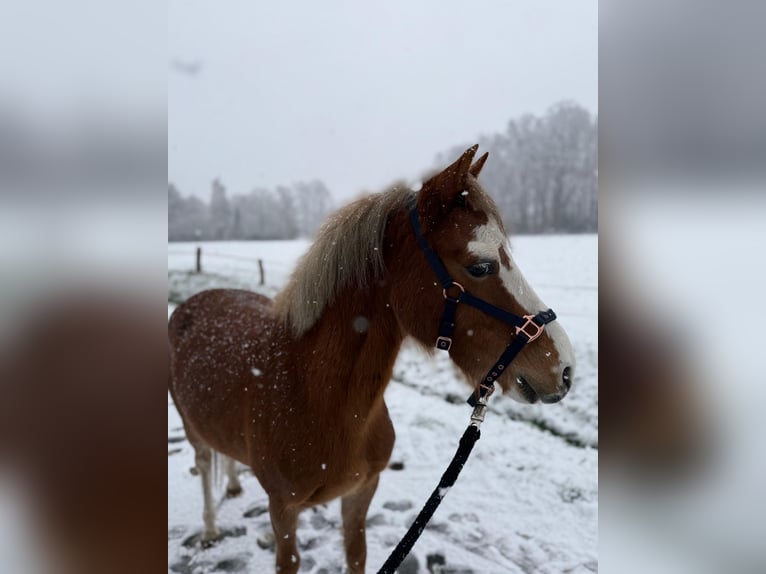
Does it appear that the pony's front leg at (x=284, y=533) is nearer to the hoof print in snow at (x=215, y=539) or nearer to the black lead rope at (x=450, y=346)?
the black lead rope at (x=450, y=346)

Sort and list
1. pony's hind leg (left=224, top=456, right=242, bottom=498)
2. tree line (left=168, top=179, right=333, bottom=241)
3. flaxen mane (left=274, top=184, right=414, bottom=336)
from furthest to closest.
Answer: tree line (left=168, top=179, right=333, bottom=241), pony's hind leg (left=224, top=456, right=242, bottom=498), flaxen mane (left=274, top=184, right=414, bottom=336)

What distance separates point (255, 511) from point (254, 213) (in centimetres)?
2340

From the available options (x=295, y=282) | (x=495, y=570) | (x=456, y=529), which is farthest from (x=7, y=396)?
(x=456, y=529)

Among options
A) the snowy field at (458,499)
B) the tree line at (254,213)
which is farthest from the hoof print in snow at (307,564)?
the tree line at (254,213)

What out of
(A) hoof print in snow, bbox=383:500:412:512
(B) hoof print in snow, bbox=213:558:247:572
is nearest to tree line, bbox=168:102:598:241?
(A) hoof print in snow, bbox=383:500:412:512

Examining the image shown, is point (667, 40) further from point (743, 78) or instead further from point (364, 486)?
point (364, 486)

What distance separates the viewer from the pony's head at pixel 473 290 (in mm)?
1576

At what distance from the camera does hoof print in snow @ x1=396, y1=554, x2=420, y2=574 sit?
2.86m

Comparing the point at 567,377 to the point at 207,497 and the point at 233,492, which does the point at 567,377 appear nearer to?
the point at 207,497

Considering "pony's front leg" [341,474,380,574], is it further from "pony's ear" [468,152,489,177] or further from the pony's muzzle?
"pony's ear" [468,152,489,177]

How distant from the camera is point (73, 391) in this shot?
62 centimetres

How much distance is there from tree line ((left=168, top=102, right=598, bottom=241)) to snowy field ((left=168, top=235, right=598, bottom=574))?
459 inches

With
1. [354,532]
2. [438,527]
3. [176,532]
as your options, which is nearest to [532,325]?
[354,532]

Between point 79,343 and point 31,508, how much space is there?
23 centimetres
